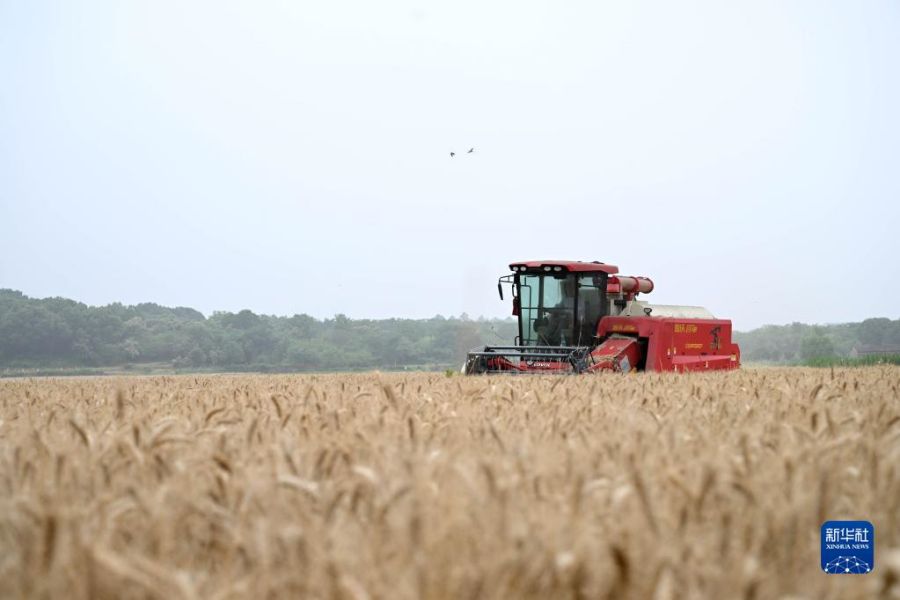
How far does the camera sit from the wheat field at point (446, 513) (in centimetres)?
182

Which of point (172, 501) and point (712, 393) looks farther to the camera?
point (712, 393)

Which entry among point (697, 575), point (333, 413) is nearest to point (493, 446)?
point (333, 413)

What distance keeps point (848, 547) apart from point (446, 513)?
1.04 meters

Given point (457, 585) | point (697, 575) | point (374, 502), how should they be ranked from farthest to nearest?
point (374, 502)
point (697, 575)
point (457, 585)

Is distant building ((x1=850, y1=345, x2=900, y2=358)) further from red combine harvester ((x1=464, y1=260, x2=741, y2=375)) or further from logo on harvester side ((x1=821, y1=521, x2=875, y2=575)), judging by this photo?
logo on harvester side ((x1=821, y1=521, x2=875, y2=575))

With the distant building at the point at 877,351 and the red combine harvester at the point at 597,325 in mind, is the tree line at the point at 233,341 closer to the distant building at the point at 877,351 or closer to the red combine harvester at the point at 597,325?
the distant building at the point at 877,351

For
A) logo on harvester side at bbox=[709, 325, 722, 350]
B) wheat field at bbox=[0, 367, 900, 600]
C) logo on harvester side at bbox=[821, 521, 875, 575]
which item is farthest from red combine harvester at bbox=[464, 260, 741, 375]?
logo on harvester side at bbox=[821, 521, 875, 575]

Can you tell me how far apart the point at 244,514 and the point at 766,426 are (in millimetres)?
2708

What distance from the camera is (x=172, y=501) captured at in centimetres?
245

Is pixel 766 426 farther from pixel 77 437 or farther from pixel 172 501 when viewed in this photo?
pixel 77 437

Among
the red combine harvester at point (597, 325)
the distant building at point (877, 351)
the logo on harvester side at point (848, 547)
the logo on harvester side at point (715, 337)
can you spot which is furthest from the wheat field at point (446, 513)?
the distant building at point (877, 351)

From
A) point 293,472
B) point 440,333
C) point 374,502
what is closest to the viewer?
point 374,502

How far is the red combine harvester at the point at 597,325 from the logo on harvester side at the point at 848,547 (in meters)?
13.6

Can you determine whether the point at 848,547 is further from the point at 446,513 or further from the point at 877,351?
the point at 877,351
